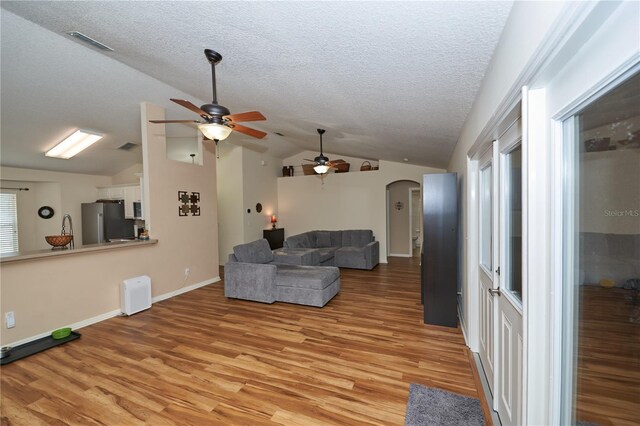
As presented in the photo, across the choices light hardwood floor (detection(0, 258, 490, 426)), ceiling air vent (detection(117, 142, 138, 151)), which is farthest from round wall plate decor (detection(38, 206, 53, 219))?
light hardwood floor (detection(0, 258, 490, 426))

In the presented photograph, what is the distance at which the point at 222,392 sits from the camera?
2244 mm

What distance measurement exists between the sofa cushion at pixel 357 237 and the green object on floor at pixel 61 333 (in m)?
5.61

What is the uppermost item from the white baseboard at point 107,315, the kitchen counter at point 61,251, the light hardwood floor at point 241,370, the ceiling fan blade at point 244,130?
the ceiling fan blade at point 244,130

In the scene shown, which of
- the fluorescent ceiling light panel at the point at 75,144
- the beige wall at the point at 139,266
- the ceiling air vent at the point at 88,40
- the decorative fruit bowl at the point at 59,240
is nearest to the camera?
the ceiling air vent at the point at 88,40

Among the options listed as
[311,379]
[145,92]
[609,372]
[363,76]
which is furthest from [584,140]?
[145,92]

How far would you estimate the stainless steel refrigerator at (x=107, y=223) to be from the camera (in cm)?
597

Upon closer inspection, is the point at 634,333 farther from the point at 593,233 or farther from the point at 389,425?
the point at 389,425

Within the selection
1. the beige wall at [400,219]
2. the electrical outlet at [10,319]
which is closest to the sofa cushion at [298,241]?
the beige wall at [400,219]

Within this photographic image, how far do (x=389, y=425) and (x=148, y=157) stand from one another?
183 inches

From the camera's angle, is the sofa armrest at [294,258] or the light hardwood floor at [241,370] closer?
the light hardwood floor at [241,370]

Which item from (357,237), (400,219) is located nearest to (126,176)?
(357,237)

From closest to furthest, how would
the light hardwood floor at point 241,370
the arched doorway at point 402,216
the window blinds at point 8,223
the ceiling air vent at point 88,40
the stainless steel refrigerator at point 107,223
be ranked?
the light hardwood floor at point 241,370
the ceiling air vent at point 88,40
the window blinds at point 8,223
the stainless steel refrigerator at point 107,223
the arched doorway at point 402,216

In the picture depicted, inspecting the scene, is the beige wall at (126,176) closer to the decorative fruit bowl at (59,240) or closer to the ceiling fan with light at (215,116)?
the decorative fruit bowl at (59,240)

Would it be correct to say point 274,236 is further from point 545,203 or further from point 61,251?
point 545,203
